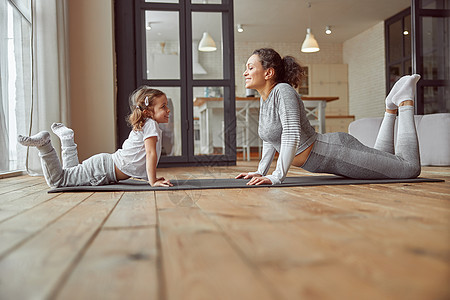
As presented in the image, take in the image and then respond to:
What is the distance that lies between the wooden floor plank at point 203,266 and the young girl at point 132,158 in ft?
3.15

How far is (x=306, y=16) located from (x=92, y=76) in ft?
16.6

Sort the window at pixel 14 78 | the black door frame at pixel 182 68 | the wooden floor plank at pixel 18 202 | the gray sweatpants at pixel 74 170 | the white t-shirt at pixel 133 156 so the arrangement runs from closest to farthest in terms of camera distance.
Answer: the wooden floor plank at pixel 18 202
the gray sweatpants at pixel 74 170
the white t-shirt at pixel 133 156
the window at pixel 14 78
the black door frame at pixel 182 68

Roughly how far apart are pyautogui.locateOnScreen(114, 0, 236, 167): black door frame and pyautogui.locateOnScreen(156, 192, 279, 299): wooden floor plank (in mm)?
3380

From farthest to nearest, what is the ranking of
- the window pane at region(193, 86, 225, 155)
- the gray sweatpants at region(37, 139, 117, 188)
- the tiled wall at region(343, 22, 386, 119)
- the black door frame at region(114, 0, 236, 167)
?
1. the tiled wall at region(343, 22, 386, 119)
2. the window pane at region(193, 86, 225, 155)
3. the black door frame at region(114, 0, 236, 167)
4. the gray sweatpants at region(37, 139, 117, 188)

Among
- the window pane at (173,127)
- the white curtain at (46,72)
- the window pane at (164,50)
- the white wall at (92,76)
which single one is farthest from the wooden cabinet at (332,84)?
the white curtain at (46,72)

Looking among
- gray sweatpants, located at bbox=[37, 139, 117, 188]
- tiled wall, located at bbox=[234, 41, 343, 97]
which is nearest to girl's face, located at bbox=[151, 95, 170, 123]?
gray sweatpants, located at bbox=[37, 139, 117, 188]

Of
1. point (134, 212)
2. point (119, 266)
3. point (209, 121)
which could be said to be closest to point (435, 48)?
point (209, 121)

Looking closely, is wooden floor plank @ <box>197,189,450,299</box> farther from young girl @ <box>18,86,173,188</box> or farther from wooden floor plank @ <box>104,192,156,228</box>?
young girl @ <box>18,86,173,188</box>

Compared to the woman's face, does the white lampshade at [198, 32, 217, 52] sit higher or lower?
higher

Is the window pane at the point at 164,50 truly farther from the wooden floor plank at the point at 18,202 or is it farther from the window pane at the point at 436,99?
the window pane at the point at 436,99

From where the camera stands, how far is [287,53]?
9.63 m

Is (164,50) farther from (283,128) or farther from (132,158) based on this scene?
(283,128)

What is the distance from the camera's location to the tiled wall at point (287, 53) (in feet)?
31.1

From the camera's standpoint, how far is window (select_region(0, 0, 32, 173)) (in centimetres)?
304
